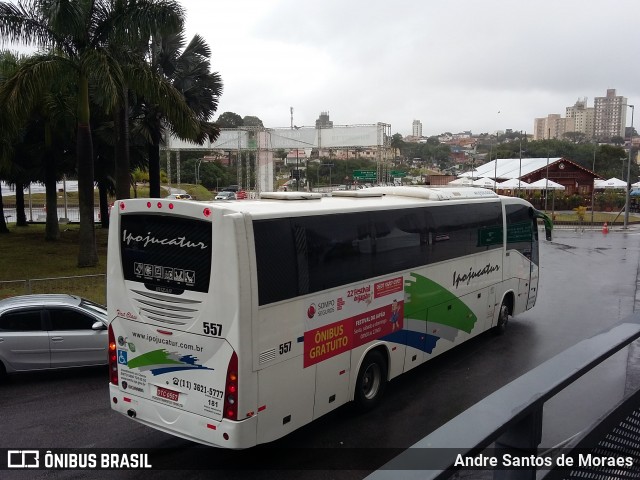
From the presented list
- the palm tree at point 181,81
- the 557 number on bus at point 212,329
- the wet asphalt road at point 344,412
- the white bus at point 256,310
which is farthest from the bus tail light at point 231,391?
the palm tree at point 181,81

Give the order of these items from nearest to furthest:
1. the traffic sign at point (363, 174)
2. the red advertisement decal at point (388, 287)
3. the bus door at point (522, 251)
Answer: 1. the red advertisement decal at point (388, 287)
2. the bus door at point (522, 251)
3. the traffic sign at point (363, 174)

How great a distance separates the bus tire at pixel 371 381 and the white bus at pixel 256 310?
0.06ft

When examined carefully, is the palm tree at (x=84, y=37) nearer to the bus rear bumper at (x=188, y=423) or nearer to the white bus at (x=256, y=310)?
the white bus at (x=256, y=310)

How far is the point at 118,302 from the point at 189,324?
1371mm

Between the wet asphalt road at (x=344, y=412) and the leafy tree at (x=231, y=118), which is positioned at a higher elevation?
the leafy tree at (x=231, y=118)

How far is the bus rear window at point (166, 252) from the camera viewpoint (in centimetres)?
679

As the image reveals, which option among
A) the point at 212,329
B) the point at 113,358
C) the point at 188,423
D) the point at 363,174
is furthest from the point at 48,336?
the point at 363,174

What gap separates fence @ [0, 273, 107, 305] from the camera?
15633 mm

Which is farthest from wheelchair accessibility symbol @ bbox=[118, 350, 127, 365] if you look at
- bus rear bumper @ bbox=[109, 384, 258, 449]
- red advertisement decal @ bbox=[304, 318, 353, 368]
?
red advertisement decal @ bbox=[304, 318, 353, 368]

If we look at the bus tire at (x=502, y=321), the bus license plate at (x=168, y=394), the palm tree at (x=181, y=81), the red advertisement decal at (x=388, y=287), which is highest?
the palm tree at (x=181, y=81)

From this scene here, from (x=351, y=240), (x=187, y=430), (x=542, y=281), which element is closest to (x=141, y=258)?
(x=187, y=430)

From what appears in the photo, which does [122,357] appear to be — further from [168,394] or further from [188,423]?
[188,423]

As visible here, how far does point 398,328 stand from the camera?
946 centimetres

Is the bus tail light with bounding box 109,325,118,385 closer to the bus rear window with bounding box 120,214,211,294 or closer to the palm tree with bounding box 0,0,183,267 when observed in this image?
the bus rear window with bounding box 120,214,211,294
